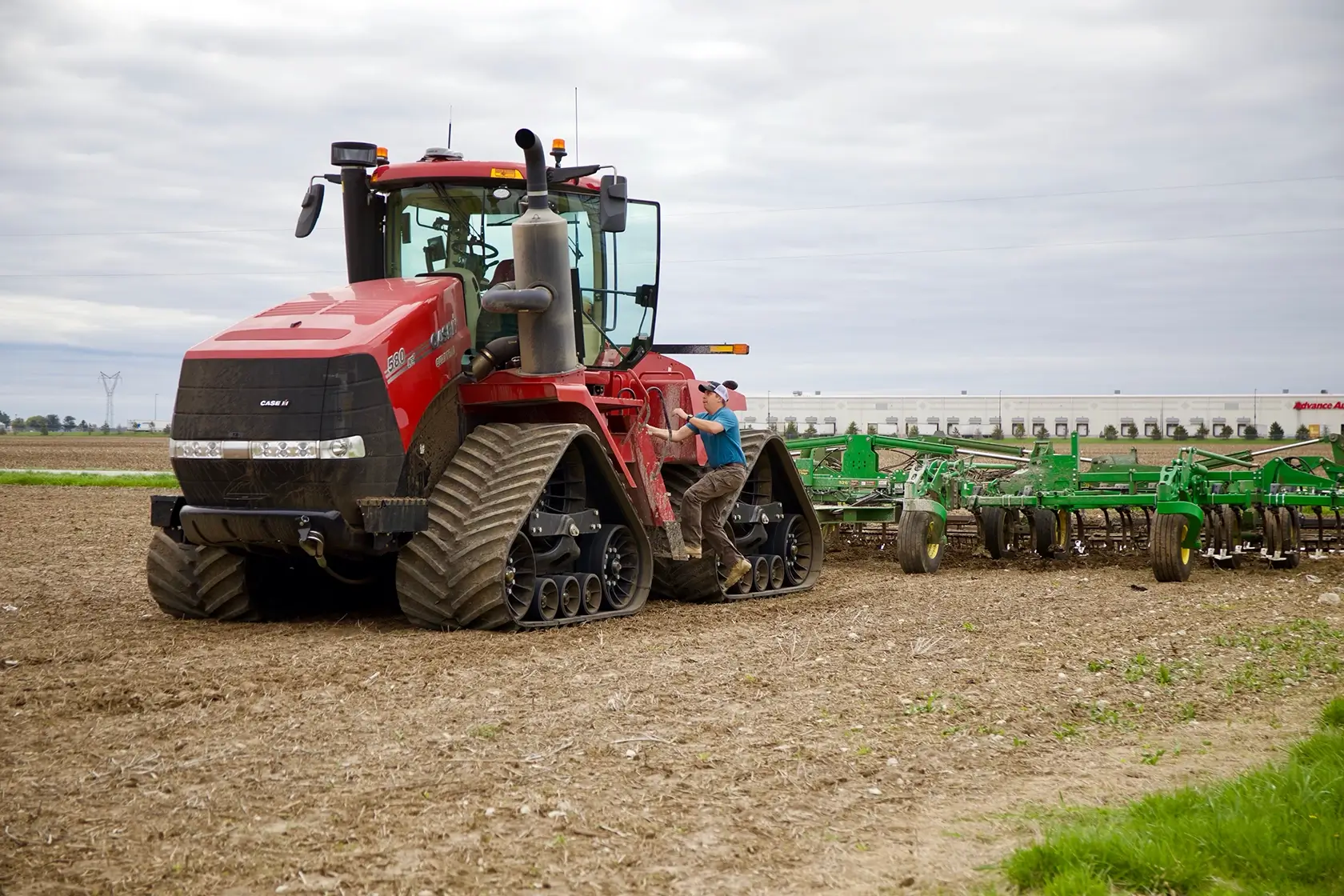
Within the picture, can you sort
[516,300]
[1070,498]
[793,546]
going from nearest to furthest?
[516,300] < [793,546] < [1070,498]

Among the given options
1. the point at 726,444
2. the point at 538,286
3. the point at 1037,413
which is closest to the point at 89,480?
the point at 726,444

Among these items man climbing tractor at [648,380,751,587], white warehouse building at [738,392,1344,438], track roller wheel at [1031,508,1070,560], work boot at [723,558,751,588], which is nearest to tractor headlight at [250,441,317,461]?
man climbing tractor at [648,380,751,587]

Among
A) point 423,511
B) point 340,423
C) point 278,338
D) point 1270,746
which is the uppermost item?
point 278,338

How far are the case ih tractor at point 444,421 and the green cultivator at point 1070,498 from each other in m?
3.95

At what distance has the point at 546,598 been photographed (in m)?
9.71

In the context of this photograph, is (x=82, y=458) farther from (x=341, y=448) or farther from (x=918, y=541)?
(x=341, y=448)

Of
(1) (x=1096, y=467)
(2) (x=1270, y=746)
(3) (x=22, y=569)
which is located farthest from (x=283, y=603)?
(1) (x=1096, y=467)

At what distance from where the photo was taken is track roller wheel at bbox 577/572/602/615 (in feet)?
33.3

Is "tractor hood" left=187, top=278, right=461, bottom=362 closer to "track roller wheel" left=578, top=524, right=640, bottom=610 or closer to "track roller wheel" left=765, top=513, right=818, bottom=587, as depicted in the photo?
"track roller wheel" left=578, top=524, right=640, bottom=610

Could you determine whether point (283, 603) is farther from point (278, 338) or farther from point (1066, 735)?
point (1066, 735)

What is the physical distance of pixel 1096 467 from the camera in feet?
55.0

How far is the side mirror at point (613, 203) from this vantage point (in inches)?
386

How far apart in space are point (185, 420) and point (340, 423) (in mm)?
1094

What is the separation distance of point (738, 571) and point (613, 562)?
1602 millimetres
